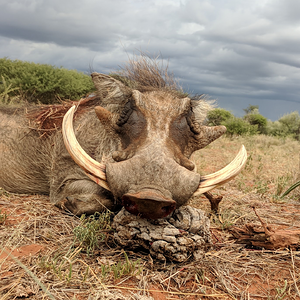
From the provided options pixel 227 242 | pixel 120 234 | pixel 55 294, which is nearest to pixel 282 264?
pixel 227 242

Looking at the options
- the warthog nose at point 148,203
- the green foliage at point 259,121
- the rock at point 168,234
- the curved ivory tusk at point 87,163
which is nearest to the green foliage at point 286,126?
the green foliage at point 259,121

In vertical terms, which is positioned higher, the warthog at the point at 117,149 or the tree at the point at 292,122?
the warthog at the point at 117,149

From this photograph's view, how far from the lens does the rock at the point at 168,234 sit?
2.07 meters

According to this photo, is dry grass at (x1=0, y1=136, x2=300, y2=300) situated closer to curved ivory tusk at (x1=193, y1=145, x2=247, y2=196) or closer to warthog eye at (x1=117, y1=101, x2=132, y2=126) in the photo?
curved ivory tusk at (x1=193, y1=145, x2=247, y2=196)

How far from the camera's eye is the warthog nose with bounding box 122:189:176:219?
1800mm

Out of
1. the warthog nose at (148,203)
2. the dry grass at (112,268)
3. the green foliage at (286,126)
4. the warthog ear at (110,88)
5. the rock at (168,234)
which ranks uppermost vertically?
the warthog ear at (110,88)

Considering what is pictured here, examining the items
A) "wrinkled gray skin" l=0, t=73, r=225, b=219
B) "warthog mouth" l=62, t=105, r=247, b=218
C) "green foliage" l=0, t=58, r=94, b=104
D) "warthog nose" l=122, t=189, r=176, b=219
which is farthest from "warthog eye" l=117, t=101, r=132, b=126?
"green foliage" l=0, t=58, r=94, b=104

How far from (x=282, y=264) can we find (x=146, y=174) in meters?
1.17

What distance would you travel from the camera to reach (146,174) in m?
2.02

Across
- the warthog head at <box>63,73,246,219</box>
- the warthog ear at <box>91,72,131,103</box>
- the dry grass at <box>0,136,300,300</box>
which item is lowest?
the dry grass at <box>0,136,300,300</box>

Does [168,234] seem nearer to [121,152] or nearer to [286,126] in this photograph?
[121,152]

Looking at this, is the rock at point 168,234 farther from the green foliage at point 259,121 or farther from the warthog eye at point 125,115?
the green foliage at point 259,121

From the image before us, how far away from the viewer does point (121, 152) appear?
242 cm

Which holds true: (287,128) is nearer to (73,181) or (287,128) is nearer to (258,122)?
(258,122)
